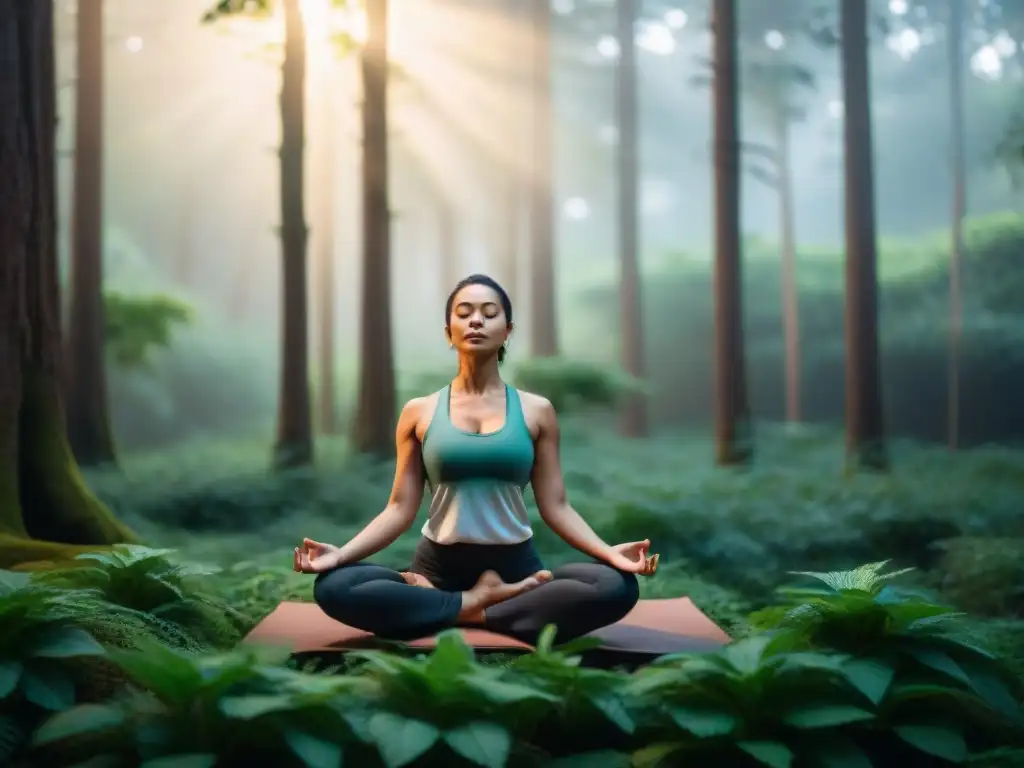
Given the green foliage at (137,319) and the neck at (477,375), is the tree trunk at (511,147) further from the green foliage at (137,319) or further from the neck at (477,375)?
the neck at (477,375)

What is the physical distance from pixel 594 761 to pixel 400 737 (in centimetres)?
61

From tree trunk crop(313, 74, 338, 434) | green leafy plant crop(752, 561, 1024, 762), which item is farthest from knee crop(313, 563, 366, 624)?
tree trunk crop(313, 74, 338, 434)

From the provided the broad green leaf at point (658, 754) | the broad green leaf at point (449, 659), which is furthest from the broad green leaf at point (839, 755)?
the broad green leaf at point (449, 659)

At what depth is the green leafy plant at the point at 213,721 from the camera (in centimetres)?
282

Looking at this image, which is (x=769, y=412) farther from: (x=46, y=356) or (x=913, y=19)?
(x=46, y=356)

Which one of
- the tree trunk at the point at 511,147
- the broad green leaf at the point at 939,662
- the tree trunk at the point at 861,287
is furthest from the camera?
the tree trunk at the point at 511,147

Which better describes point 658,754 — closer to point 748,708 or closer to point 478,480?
point 748,708

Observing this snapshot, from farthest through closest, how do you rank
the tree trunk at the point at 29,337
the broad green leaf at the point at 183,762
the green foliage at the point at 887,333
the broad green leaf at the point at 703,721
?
the green foliage at the point at 887,333 < the tree trunk at the point at 29,337 < the broad green leaf at the point at 703,721 < the broad green leaf at the point at 183,762

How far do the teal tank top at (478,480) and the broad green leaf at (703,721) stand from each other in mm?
1094

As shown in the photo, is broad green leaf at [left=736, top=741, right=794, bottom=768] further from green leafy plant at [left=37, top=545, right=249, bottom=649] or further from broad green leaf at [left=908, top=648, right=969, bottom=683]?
green leafy plant at [left=37, top=545, right=249, bottom=649]

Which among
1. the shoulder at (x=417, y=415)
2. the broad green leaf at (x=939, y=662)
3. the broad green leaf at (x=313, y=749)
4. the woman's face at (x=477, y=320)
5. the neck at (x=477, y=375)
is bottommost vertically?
the broad green leaf at (x=313, y=749)

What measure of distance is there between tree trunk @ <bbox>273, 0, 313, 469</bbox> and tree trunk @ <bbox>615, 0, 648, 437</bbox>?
8265 millimetres

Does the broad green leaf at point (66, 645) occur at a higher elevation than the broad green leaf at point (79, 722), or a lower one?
higher

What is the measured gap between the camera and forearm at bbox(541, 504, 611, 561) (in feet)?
12.8
